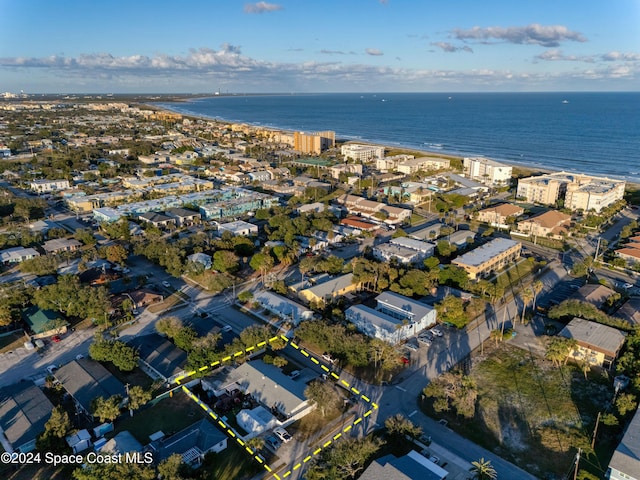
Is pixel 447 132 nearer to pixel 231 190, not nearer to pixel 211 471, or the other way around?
pixel 231 190

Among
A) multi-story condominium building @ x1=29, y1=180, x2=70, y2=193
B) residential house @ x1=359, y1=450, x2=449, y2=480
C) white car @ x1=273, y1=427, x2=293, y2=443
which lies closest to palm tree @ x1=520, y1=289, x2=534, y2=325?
residential house @ x1=359, y1=450, x2=449, y2=480

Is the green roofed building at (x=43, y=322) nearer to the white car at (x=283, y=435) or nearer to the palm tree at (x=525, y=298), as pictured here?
the white car at (x=283, y=435)

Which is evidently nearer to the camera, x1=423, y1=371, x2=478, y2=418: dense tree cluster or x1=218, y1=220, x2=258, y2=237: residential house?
x1=423, y1=371, x2=478, y2=418: dense tree cluster

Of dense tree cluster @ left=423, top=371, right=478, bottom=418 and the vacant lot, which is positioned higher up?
dense tree cluster @ left=423, top=371, right=478, bottom=418

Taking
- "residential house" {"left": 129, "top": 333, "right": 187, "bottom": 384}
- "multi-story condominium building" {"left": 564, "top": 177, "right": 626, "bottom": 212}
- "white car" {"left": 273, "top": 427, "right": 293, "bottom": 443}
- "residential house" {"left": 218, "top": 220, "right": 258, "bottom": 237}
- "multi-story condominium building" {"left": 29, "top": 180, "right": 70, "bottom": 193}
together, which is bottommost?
"white car" {"left": 273, "top": 427, "right": 293, "bottom": 443}

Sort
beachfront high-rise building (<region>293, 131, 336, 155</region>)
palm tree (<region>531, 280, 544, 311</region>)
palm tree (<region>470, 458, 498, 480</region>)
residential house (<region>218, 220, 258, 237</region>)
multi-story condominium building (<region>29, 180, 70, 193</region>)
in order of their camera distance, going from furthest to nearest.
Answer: beachfront high-rise building (<region>293, 131, 336, 155</region>), multi-story condominium building (<region>29, 180, 70, 193</region>), residential house (<region>218, 220, 258, 237</region>), palm tree (<region>531, 280, 544, 311</region>), palm tree (<region>470, 458, 498, 480</region>)

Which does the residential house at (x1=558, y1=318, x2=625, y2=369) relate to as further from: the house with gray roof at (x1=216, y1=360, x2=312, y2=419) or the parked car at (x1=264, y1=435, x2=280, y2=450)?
the parked car at (x1=264, y1=435, x2=280, y2=450)
